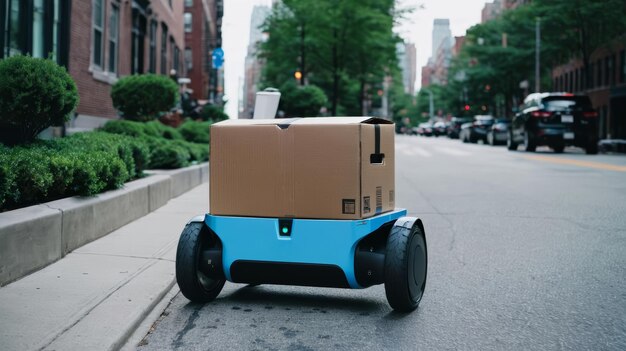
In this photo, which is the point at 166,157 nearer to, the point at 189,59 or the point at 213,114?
the point at 213,114

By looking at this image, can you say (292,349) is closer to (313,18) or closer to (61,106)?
(61,106)

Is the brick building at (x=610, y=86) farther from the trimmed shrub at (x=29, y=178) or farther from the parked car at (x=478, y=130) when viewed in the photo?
the trimmed shrub at (x=29, y=178)

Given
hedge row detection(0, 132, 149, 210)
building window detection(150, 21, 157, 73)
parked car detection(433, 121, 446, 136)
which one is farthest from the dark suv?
parked car detection(433, 121, 446, 136)

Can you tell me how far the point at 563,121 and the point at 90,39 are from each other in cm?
1584

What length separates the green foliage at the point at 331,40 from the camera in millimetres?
48219

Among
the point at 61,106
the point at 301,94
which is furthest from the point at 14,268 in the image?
the point at 301,94

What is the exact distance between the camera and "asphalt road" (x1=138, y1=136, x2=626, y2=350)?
4.30m

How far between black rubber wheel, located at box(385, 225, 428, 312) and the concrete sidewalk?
5.16 ft

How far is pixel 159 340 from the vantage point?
170 inches

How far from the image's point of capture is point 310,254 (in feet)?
15.3

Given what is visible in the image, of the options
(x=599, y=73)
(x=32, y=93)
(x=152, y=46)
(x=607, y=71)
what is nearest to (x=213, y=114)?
(x=152, y=46)

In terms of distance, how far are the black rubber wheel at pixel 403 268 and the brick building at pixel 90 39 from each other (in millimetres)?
6297

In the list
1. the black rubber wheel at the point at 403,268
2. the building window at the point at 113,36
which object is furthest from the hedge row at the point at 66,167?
the building window at the point at 113,36

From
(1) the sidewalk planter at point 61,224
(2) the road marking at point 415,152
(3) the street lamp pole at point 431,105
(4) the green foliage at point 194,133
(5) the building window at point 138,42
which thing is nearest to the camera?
(1) the sidewalk planter at point 61,224
